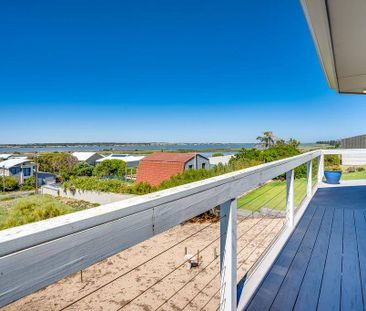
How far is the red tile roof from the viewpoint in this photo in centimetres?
1738

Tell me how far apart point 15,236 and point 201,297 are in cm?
571

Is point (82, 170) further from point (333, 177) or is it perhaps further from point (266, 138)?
point (333, 177)

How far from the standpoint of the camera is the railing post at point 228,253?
1.28 metres

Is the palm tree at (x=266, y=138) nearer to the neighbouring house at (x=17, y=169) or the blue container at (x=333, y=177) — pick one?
the neighbouring house at (x=17, y=169)

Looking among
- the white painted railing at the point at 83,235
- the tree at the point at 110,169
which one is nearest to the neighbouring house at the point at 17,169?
the tree at the point at 110,169

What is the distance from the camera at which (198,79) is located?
2933 cm

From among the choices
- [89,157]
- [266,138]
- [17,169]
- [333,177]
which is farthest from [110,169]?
[333,177]

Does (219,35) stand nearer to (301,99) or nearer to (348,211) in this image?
(301,99)

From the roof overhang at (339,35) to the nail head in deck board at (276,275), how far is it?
1812 millimetres

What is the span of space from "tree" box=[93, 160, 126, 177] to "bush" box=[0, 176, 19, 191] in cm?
665

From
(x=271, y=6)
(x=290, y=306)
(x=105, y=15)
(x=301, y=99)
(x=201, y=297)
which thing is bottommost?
(x=201, y=297)

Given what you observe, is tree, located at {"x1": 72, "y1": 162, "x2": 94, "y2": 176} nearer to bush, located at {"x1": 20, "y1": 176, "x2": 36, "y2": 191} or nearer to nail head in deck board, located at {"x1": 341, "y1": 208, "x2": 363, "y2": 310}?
bush, located at {"x1": 20, "y1": 176, "x2": 36, "y2": 191}

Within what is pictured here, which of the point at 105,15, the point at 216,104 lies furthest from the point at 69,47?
the point at 216,104

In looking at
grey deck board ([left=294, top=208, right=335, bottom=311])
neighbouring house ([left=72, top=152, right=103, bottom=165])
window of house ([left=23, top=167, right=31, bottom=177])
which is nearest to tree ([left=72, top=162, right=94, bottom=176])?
window of house ([left=23, top=167, right=31, bottom=177])
